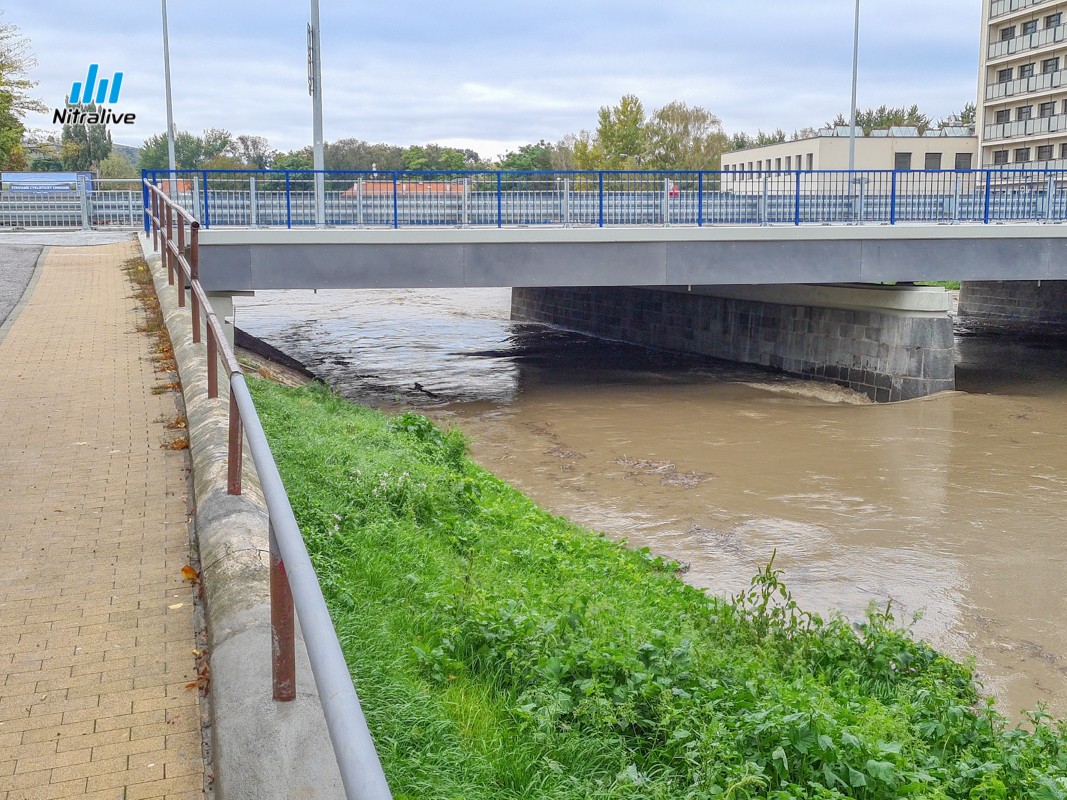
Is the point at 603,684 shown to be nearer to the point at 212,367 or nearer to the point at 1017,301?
the point at 212,367

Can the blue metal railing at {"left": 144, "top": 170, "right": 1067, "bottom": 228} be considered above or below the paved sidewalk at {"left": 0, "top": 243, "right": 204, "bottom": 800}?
above

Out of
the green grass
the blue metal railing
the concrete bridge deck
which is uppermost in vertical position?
the blue metal railing

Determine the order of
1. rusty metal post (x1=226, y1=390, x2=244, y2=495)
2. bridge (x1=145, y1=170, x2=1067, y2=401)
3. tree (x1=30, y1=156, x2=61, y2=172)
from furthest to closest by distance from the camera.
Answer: tree (x1=30, y1=156, x2=61, y2=172) < bridge (x1=145, y1=170, x2=1067, y2=401) < rusty metal post (x1=226, y1=390, x2=244, y2=495)

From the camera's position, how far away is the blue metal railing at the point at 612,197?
19.1m

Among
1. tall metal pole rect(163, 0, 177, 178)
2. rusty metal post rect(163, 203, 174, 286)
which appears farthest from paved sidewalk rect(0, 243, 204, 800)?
tall metal pole rect(163, 0, 177, 178)

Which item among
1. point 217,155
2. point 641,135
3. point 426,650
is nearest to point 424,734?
point 426,650

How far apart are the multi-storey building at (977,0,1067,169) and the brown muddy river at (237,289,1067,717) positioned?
37.4m

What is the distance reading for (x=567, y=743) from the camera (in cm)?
454

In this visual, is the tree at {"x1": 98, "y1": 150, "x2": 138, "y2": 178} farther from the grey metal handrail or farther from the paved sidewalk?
the grey metal handrail

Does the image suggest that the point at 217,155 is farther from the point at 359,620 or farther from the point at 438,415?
the point at 359,620

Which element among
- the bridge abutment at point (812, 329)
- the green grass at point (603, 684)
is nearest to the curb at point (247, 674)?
the green grass at point (603, 684)

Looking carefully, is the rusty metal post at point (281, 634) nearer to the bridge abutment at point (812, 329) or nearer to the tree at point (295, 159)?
the bridge abutment at point (812, 329)

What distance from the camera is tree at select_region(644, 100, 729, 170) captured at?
86188mm

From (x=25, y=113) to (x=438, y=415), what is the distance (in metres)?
35.7
